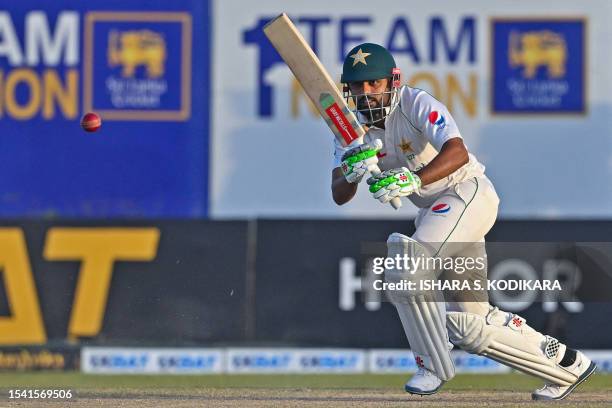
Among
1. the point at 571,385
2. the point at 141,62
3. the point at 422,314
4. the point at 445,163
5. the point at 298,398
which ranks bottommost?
the point at 298,398

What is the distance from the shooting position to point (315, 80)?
705 centimetres

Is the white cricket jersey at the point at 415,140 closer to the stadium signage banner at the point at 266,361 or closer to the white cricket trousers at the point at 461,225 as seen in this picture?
the white cricket trousers at the point at 461,225

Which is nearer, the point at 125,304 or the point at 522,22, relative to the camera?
the point at 125,304

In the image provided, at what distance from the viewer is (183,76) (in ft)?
47.3

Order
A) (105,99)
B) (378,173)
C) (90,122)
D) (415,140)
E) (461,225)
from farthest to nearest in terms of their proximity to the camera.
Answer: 1. (105,99)
2. (90,122)
3. (415,140)
4. (461,225)
5. (378,173)

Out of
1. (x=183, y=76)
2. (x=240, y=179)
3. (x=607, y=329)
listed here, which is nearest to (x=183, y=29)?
(x=183, y=76)

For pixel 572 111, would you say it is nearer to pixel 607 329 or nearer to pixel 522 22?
pixel 522 22

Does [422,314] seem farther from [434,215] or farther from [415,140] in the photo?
[415,140]

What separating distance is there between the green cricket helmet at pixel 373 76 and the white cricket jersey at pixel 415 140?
2.0 inches

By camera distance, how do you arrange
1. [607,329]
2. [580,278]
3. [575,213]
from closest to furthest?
[580,278] < [607,329] < [575,213]

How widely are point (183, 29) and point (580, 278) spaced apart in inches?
218

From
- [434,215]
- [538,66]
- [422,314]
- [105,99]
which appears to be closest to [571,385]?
[422,314]

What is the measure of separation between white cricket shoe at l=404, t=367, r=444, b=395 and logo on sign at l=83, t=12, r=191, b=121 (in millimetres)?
7867

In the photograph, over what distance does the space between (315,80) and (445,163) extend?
0.83 m
